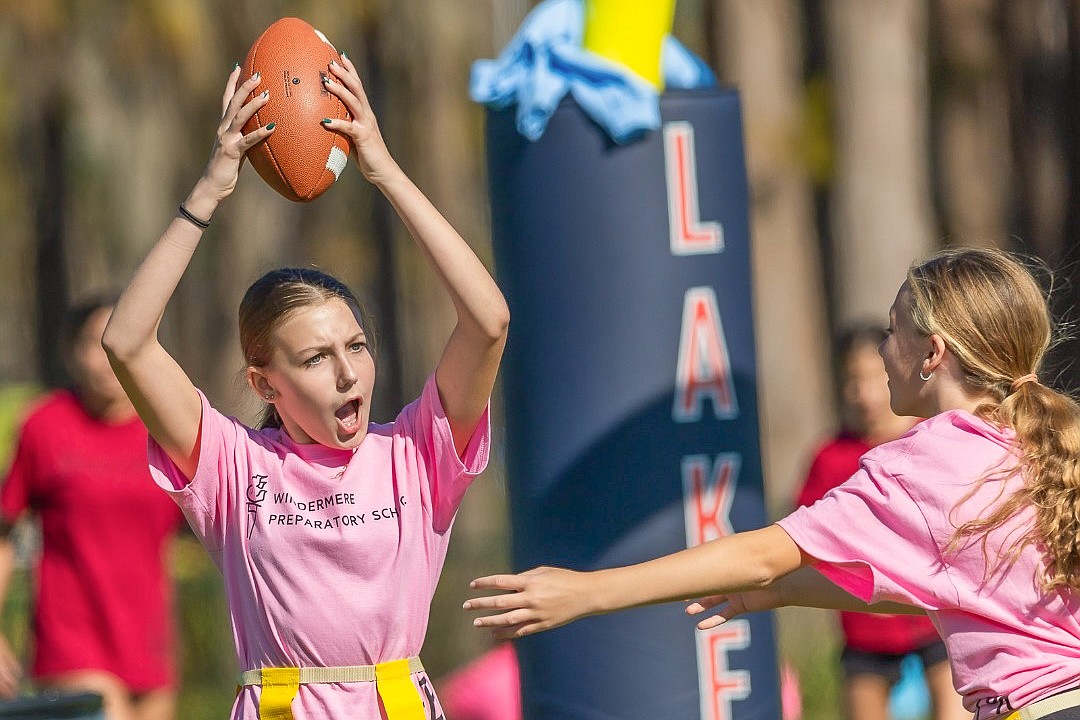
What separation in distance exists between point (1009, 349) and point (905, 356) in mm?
211

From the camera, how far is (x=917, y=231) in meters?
14.5

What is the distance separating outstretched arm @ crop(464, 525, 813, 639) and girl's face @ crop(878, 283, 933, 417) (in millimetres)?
433

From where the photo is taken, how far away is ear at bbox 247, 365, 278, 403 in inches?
148

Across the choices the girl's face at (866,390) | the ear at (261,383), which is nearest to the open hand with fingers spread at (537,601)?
the ear at (261,383)

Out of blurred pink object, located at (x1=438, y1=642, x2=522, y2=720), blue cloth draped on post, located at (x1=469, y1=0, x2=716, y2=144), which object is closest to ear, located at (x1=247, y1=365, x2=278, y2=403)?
blue cloth draped on post, located at (x1=469, y1=0, x2=716, y2=144)

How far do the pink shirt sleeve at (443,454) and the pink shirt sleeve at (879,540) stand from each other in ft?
2.33

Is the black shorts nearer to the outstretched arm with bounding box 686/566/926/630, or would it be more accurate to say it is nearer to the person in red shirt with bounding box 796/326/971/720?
the person in red shirt with bounding box 796/326/971/720

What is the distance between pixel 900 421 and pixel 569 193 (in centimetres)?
173

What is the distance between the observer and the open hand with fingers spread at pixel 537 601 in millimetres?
3133

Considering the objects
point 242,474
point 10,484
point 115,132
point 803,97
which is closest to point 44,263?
point 115,132

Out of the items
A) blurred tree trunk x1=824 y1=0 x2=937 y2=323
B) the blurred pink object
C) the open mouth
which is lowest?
the blurred pink object

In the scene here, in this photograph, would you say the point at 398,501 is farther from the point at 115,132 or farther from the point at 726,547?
the point at 115,132

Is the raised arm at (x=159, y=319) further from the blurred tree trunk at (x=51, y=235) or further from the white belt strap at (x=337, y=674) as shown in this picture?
the blurred tree trunk at (x=51, y=235)

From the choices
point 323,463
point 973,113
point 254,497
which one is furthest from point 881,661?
point 973,113
